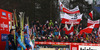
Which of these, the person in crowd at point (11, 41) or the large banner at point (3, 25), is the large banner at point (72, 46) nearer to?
the large banner at point (3, 25)

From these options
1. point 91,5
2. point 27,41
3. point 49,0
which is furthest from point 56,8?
point 27,41

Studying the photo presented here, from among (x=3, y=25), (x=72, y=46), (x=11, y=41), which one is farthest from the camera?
(x=72, y=46)

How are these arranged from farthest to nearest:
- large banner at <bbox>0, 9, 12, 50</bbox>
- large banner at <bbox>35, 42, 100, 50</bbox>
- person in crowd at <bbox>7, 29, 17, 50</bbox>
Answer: large banner at <bbox>35, 42, 100, 50</bbox>
large banner at <bbox>0, 9, 12, 50</bbox>
person in crowd at <bbox>7, 29, 17, 50</bbox>

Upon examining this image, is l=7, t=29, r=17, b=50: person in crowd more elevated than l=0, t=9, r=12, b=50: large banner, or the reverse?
l=0, t=9, r=12, b=50: large banner

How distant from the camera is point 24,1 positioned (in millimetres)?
27359

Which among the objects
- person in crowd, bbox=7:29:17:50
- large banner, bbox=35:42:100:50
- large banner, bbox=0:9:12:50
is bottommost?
large banner, bbox=35:42:100:50

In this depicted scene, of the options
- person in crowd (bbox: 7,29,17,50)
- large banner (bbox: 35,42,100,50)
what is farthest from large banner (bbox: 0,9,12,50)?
large banner (bbox: 35,42,100,50)

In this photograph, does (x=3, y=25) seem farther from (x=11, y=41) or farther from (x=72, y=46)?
(x=72, y=46)

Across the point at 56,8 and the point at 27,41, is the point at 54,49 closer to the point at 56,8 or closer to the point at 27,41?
the point at 27,41

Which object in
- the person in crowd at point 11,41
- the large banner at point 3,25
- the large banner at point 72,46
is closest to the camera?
the person in crowd at point 11,41

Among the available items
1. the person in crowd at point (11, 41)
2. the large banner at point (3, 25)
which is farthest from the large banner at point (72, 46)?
the person in crowd at point (11, 41)

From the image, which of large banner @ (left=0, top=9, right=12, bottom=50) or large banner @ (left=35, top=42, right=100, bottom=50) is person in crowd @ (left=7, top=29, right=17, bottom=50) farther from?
large banner @ (left=35, top=42, right=100, bottom=50)

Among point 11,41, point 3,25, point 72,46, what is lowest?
point 72,46

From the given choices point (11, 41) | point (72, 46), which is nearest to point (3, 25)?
point (11, 41)
